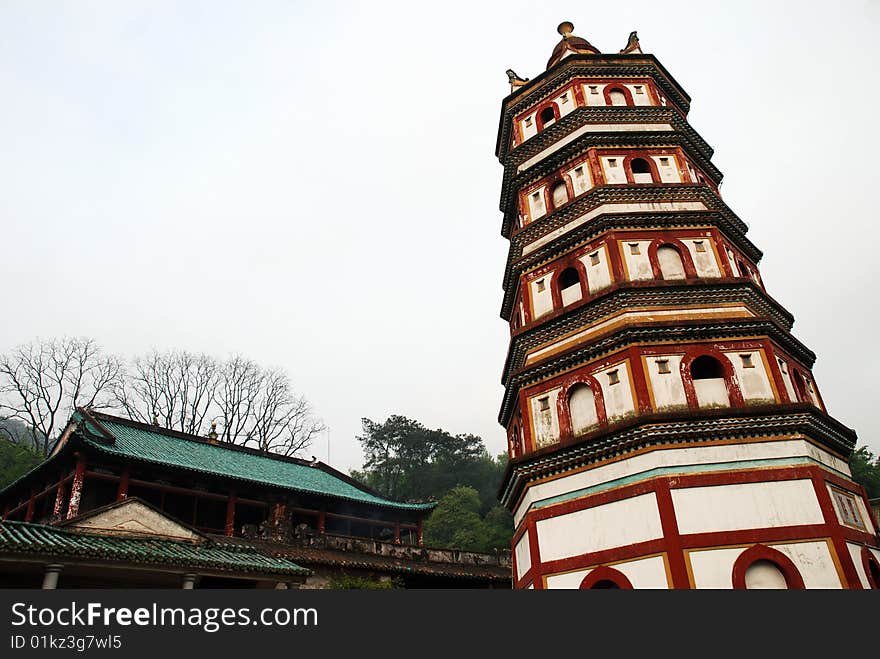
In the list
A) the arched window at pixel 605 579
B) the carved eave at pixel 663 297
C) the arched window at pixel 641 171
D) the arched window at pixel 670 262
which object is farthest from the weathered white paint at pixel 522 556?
the arched window at pixel 641 171

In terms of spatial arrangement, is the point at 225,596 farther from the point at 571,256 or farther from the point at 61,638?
the point at 571,256

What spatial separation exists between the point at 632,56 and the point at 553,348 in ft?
38.1

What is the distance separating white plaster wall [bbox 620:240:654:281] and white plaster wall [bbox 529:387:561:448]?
3822 mm

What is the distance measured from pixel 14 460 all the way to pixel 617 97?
40.9m

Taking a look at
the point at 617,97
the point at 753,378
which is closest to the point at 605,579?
the point at 753,378

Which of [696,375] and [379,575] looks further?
[379,575]

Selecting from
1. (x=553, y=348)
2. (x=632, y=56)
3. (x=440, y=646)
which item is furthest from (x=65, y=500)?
(x=632, y=56)

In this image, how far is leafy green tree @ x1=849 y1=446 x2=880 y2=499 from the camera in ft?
140

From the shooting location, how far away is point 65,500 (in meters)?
23.3

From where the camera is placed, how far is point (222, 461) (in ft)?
96.0

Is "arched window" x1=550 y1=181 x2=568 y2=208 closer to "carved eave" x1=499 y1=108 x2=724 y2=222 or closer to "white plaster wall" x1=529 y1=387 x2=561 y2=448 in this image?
"carved eave" x1=499 y1=108 x2=724 y2=222

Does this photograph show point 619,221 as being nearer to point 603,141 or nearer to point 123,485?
point 603,141

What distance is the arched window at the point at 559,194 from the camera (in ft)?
65.7

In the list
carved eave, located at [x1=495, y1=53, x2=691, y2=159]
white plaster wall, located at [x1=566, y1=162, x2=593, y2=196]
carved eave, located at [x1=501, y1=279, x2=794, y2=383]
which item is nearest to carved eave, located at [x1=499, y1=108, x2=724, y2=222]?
white plaster wall, located at [x1=566, y1=162, x2=593, y2=196]
